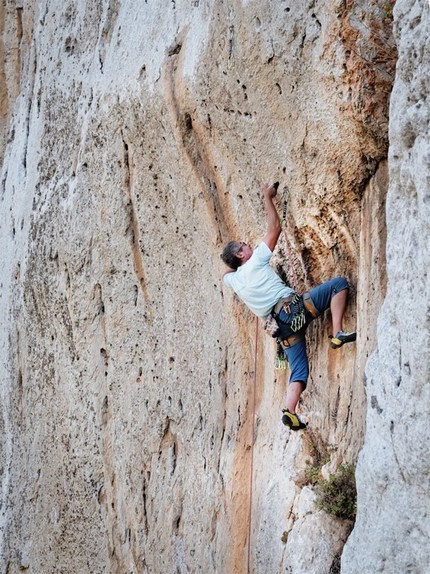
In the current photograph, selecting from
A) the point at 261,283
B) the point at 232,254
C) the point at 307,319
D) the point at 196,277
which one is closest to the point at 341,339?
the point at 307,319

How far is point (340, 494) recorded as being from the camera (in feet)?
18.5

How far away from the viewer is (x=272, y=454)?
Answer: 269 inches

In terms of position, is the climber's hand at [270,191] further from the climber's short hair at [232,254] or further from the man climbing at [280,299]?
the climber's short hair at [232,254]

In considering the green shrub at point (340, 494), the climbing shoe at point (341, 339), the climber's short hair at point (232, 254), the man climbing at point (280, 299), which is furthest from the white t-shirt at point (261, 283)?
the green shrub at point (340, 494)

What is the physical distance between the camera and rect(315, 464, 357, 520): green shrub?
18.4ft

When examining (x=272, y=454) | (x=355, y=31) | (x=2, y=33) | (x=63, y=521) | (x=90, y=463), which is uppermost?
(x=2, y=33)

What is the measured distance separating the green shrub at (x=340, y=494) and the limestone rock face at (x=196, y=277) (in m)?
0.11

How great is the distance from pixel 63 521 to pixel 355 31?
726cm

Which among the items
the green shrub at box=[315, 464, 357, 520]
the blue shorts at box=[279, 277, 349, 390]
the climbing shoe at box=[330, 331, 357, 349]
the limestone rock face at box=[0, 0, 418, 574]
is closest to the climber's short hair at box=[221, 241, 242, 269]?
the limestone rock face at box=[0, 0, 418, 574]

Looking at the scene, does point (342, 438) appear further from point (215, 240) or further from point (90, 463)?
point (90, 463)

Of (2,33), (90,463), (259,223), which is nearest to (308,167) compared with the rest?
(259,223)

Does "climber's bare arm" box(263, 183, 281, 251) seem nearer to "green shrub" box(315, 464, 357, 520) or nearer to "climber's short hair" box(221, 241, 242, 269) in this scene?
"climber's short hair" box(221, 241, 242, 269)

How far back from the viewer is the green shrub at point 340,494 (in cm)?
561

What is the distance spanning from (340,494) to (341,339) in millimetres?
1125
